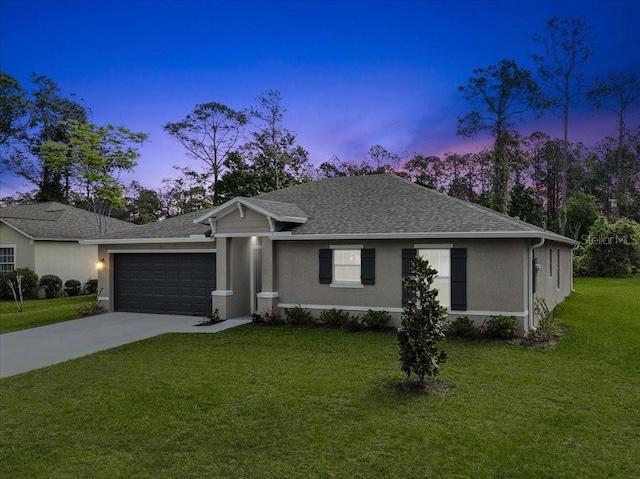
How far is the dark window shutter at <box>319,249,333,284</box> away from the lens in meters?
13.1

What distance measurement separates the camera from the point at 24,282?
2109cm

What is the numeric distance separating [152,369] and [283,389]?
3.06m

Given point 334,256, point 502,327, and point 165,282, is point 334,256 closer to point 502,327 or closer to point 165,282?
point 502,327

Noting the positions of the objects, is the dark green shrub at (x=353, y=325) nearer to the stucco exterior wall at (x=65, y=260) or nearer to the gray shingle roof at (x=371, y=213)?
the gray shingle roof at (x=371, y=213)

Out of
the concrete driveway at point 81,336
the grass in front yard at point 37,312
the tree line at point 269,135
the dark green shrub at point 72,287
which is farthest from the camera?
the tree line at point 269,135

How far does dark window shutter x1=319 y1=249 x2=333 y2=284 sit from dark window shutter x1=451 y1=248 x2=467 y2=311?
11.6 ft

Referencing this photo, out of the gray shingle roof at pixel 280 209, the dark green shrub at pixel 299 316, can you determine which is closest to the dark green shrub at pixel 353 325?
the dark green shrub at pixel 299 316

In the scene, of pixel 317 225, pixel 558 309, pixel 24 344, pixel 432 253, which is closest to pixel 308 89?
pixel 317 225

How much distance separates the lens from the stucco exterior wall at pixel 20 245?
22.0 metres

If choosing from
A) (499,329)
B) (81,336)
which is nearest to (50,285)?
(81,336)

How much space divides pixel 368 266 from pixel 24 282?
17941mm

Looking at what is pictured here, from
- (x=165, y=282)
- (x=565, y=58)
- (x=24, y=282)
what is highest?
(x=565, y=58)

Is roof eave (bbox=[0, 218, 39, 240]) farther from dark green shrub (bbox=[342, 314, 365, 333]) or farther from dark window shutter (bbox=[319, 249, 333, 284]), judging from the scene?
dark green shrub (bbox=[342, 314, 365, 333])

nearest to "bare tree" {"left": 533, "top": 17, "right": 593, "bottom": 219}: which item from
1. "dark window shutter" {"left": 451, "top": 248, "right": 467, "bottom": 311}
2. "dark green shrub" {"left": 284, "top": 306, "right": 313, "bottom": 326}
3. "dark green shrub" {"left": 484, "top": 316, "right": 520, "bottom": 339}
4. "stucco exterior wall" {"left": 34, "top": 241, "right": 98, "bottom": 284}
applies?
"dark window shutter" {"left": 451, "top": 248, "right": 467, "bottom": 311}
